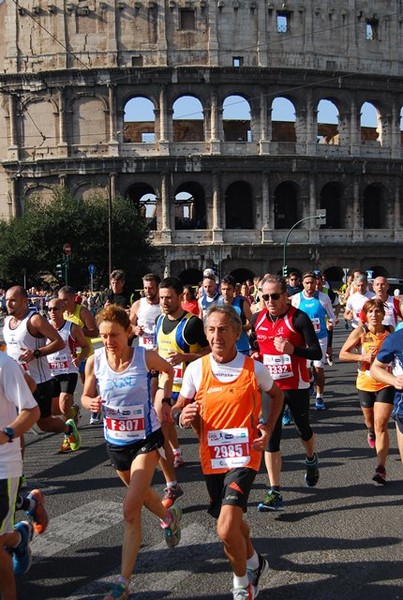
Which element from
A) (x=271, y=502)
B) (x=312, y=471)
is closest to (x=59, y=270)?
(x=312, y=471)

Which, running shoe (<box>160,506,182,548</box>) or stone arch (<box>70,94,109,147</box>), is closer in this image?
running shoe (<box>160,506,182,548</box>)

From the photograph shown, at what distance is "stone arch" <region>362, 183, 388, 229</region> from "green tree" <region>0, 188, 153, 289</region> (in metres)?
14.8

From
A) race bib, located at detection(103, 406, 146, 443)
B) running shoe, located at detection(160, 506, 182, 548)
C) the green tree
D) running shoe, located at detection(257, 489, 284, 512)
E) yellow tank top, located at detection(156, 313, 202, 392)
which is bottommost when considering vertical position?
running shoe, located at detection(257, 489, 284, 512)

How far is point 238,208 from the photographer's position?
39844mm

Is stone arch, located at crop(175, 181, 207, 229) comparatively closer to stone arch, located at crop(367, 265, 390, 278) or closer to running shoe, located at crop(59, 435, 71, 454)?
stone arch, located at crop(367, 265, 390, 278)

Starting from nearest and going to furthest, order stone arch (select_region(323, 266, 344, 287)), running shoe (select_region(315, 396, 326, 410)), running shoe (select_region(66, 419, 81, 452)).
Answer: running shoe (select_region(66, 419, 81, 452)), running shoe (select_region(315, 396, 326, 410)), stone arch (select_region(323, 266, 344, 287))

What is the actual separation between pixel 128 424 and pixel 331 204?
125 feet

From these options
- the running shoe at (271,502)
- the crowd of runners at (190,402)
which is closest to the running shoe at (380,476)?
the crowd of runners at (190,402)

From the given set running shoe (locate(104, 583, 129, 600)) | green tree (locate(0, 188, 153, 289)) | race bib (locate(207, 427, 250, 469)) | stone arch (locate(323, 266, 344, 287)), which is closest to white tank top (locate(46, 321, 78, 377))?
race bib (locate(207, 427, 250, 469))

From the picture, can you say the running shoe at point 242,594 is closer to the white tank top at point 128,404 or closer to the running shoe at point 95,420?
the white tank top at point 128,404

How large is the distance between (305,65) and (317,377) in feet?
101

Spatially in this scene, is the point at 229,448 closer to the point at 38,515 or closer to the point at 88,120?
the point at 38,515

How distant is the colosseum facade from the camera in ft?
117

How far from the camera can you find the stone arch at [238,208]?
129 feet
